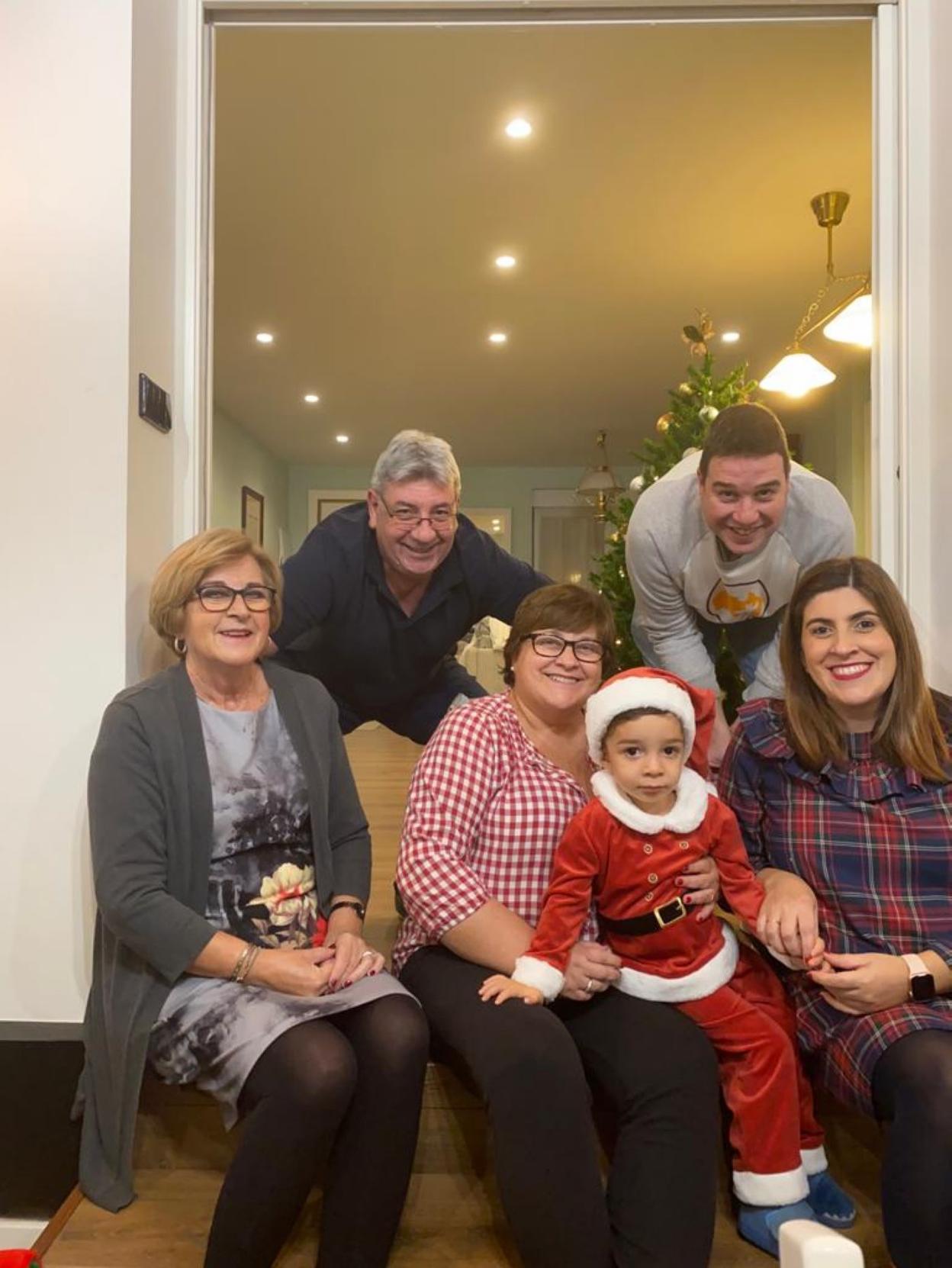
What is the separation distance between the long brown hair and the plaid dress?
21 mm

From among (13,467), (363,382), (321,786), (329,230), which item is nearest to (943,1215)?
(321,786)

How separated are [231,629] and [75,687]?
377 mm

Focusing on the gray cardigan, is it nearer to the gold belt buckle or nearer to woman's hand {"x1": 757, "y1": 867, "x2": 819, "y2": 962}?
the gold belt buckle

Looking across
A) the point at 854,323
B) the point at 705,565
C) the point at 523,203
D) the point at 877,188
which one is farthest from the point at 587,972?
the point at 523,203

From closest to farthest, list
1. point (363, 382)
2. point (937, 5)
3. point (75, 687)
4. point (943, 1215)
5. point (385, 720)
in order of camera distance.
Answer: point (943, 1215), point (75, 687), point (937, 5), point (385, 720), point (363, 382)

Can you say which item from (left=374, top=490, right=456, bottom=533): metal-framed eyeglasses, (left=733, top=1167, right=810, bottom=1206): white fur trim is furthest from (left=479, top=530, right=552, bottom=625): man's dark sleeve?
(left=733, top=1167, right=810, bottom=1206): white fur trim

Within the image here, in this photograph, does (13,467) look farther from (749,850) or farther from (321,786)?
(749,850)

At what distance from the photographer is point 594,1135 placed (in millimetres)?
1310

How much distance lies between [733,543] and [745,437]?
23cm

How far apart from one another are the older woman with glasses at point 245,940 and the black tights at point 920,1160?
663mm

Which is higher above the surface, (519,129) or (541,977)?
(519,129)

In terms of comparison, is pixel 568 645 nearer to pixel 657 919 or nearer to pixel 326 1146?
pixel 657 919

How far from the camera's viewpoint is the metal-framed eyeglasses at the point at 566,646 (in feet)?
5.31

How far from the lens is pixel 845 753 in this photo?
1516mm
